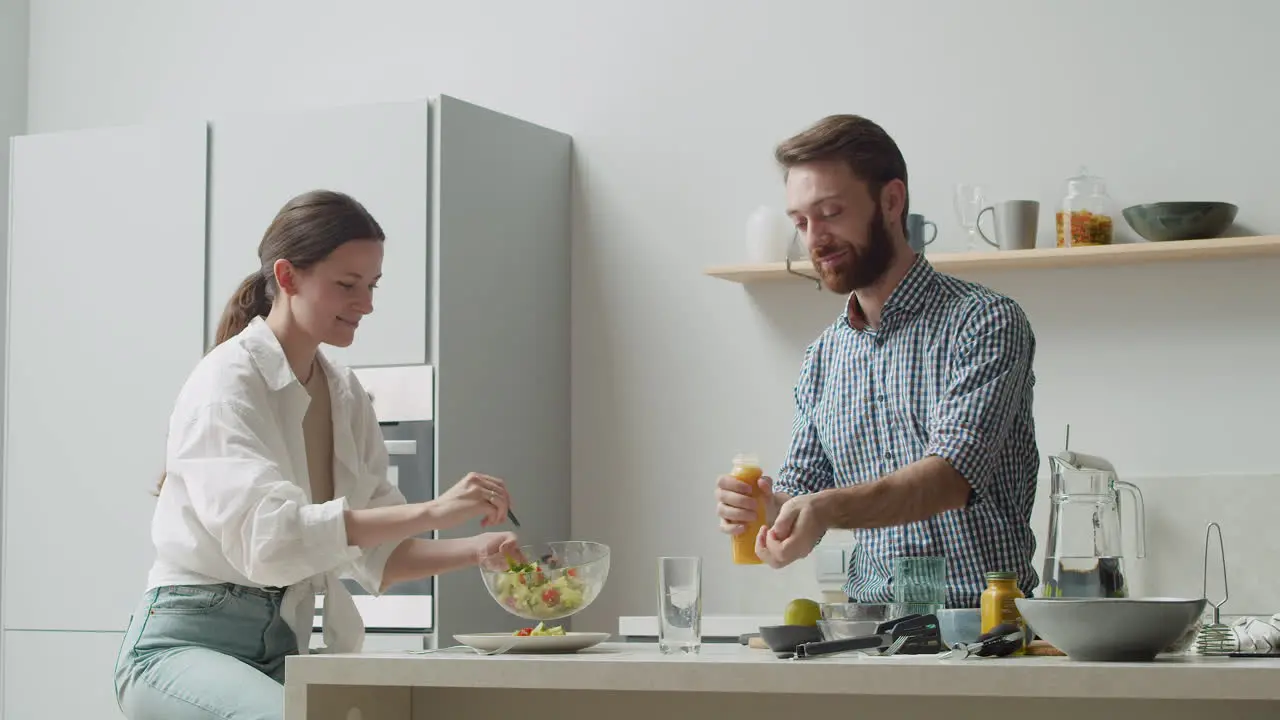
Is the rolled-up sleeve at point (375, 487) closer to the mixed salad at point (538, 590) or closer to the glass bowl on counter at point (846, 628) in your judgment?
the mixed salad at point (538, 590)

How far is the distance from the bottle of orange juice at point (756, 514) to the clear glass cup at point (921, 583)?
19 cm

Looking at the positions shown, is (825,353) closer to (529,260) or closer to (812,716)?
(812,716)

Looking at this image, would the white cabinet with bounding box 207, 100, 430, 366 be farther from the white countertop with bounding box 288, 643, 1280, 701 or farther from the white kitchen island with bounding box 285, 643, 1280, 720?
the white countertop with bounding box 288, 643, 1280, 701

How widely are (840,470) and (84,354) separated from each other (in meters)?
2.32

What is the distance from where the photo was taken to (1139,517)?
3.60 meters

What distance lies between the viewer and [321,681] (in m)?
1.81

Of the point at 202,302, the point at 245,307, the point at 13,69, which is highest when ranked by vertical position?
the point at 13,69

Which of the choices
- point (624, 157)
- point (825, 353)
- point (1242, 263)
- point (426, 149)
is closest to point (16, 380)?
point (426, 149)

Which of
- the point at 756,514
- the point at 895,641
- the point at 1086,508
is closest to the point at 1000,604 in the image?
the point at 895,641

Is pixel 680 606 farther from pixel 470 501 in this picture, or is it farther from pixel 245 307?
pixel 245 307

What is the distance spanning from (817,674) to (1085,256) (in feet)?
7.37

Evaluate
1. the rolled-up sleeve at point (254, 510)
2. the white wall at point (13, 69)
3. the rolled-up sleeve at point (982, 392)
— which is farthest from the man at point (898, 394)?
the white wall at point (13, 69)

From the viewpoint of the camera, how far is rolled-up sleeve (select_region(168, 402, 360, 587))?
2127 millimetres

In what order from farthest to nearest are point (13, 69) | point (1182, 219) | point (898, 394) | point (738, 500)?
point (13, 69) < point (1182, 219) < point (898, 394) < point (738, 500)
